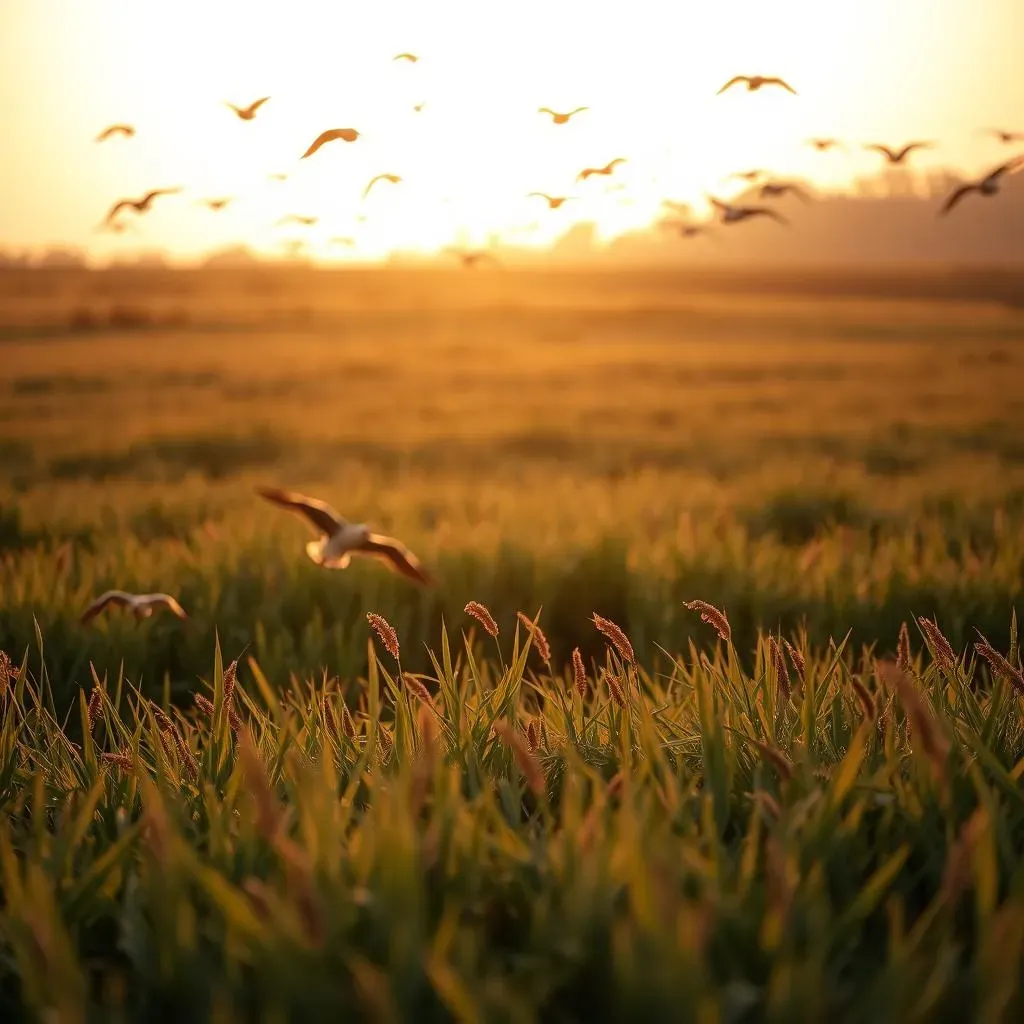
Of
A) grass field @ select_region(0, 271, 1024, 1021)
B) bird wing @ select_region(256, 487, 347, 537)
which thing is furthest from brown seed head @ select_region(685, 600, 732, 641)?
bird wing @ select_region(256, 487, 347, 537)

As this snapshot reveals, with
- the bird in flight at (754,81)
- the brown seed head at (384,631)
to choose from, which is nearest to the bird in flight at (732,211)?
the bird in flight at (754,81)

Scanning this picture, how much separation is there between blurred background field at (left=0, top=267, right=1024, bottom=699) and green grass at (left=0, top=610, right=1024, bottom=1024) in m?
2.22

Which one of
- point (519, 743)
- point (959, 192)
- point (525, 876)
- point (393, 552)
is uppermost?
point (959, 192)

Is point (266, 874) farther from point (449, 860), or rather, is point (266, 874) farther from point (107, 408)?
point (107, 408)

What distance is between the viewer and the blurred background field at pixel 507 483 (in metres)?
5.68

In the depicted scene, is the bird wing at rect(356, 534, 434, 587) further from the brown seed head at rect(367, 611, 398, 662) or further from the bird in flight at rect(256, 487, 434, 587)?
the brown seed head at rect(367, 611, 398, 662)

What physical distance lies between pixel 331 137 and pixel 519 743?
9.02ft

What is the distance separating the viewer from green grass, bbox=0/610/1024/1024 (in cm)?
165

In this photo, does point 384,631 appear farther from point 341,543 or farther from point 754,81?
point 754,81

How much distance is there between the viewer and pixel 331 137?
151 inches

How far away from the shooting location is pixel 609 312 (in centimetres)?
5941

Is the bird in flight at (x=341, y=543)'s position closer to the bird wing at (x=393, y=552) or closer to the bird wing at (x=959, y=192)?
the bird wing at (x=393, y=552)

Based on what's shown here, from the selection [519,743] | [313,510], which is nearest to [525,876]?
[519,743]

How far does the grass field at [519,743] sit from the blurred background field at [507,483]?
5 centimetres
